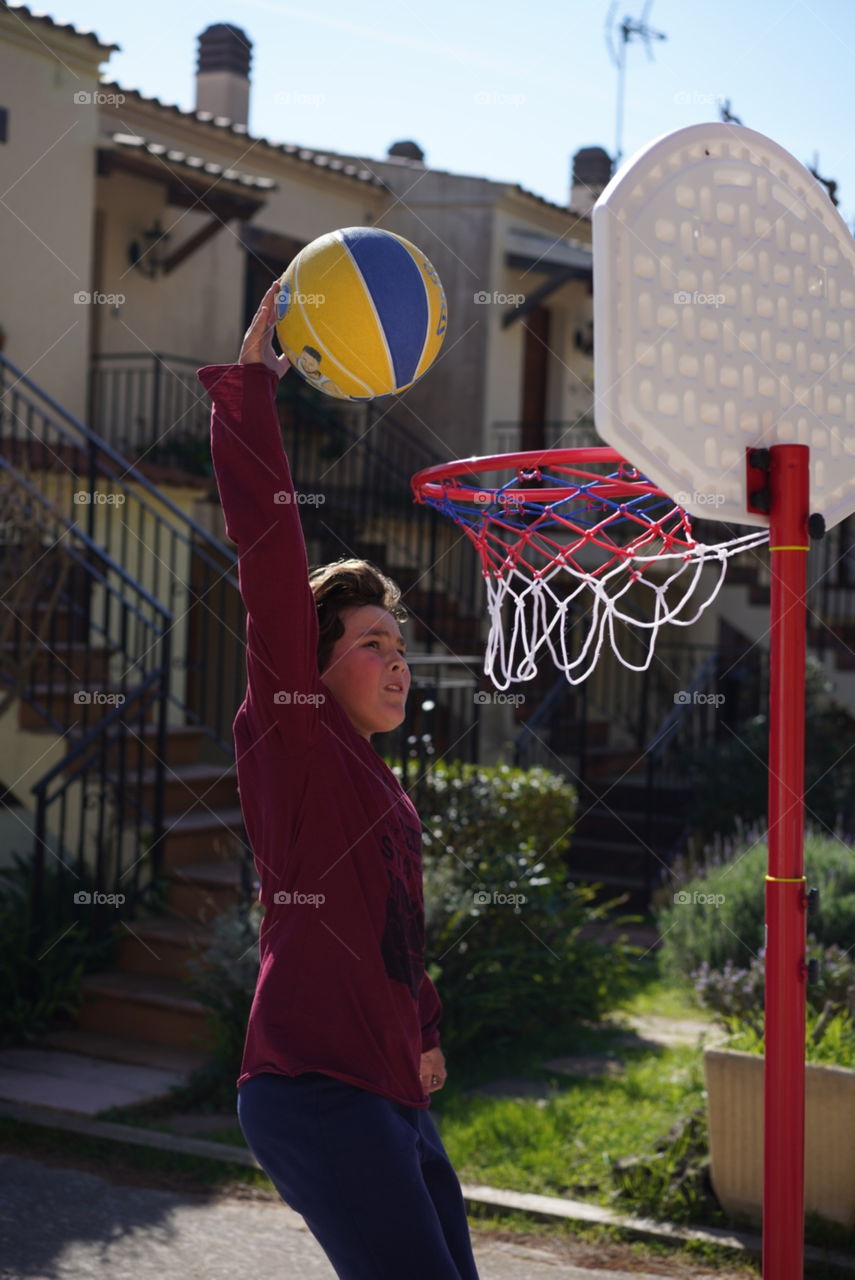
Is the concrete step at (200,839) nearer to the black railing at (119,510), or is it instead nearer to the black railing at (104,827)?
the black railing at (104,827)

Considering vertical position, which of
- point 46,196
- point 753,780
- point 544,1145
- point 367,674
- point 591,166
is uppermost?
point 591,166

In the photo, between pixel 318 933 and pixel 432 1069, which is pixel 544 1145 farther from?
pixel 318 933

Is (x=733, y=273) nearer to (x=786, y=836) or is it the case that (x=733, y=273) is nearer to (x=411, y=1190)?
(x=786, y=836)

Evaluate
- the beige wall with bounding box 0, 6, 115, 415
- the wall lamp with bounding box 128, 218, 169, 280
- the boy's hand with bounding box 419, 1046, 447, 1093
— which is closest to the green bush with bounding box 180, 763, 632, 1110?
the boy's hand with bounding box 419, 1046, 447, 1093

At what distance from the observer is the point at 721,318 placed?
9.08 ft

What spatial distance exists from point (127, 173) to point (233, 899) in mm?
7385

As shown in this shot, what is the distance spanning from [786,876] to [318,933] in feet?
3.20

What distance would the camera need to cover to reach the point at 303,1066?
245 centimetres

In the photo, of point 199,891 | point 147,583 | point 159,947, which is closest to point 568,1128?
point 159,947

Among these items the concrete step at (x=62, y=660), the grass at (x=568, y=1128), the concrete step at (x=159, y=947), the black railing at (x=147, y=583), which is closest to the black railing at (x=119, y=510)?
the black railing at (x=147, y=583)

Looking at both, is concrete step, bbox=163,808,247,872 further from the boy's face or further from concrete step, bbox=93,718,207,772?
the boy's face

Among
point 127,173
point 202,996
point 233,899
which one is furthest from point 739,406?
point 127,173

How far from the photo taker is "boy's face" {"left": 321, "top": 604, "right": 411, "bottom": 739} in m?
2.85

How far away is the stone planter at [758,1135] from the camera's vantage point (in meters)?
4.57
